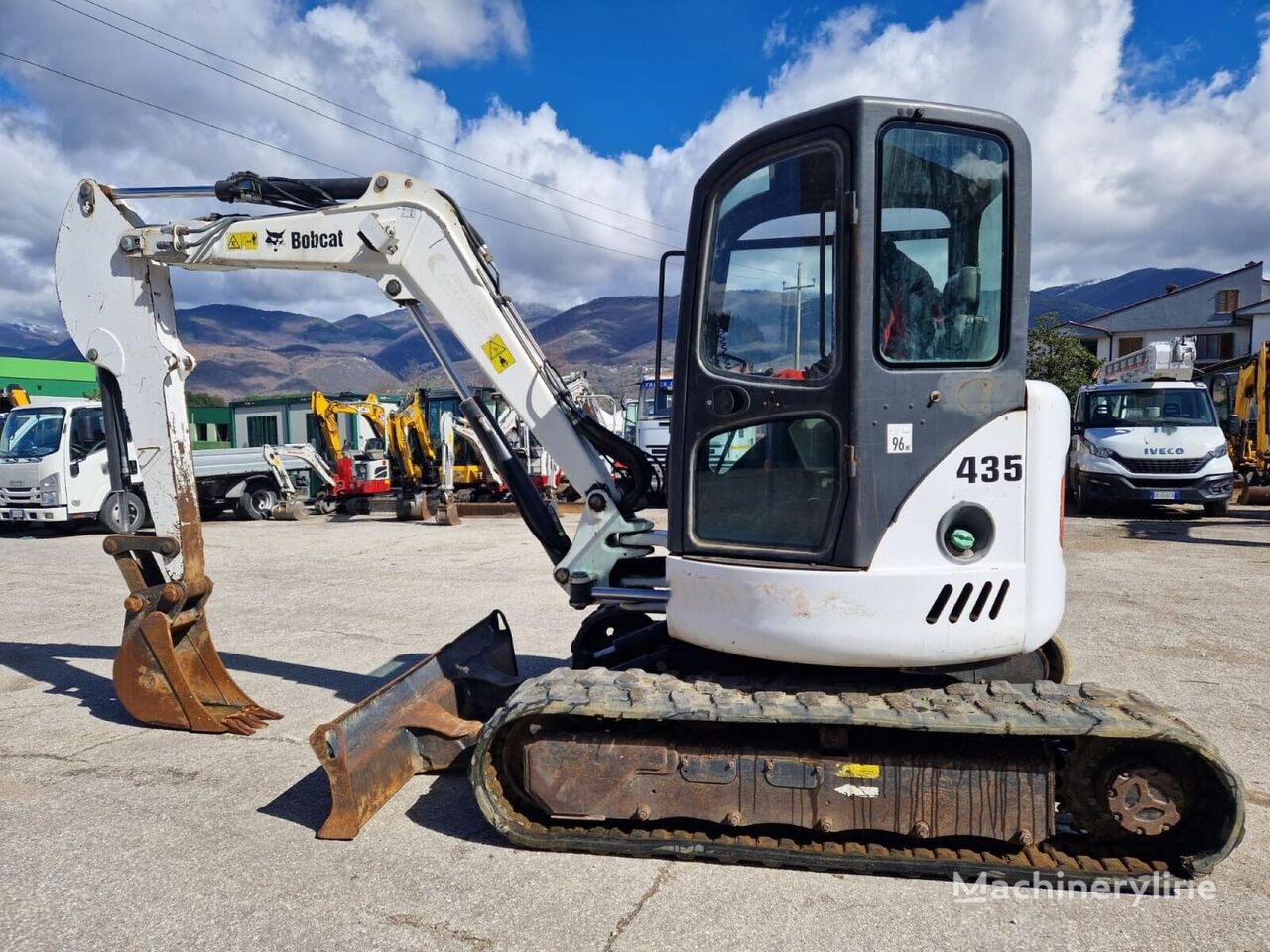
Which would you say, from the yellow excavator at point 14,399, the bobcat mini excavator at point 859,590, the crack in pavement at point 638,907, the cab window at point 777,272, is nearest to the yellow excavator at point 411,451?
the yellow excavator at point 14,399

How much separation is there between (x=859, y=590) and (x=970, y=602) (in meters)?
0.43

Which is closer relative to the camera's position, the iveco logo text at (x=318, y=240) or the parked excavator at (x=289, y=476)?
the iveco logo text at (x=318, y=240)

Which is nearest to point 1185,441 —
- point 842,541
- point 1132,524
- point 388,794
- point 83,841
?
point 1132,524

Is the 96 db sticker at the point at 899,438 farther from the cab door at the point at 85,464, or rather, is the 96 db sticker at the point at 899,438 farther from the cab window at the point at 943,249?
the cab door at the point at 85,464

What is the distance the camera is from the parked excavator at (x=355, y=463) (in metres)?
19.1

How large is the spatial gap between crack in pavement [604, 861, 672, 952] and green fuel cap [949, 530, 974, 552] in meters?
1.67

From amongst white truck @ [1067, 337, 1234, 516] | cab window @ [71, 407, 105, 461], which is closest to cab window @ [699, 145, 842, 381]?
white truck @ [1067, 337, 1234, 516]

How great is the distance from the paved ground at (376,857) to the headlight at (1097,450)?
7316 mm

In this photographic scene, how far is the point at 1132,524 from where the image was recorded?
13891 mm

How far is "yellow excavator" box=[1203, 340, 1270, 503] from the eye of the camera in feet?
53.1

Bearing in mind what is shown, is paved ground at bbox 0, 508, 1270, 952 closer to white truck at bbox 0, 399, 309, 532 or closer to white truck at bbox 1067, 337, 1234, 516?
white truck at bbox 1067, 337, 1234, 516

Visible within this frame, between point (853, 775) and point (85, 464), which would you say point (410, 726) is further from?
point (85, 464)

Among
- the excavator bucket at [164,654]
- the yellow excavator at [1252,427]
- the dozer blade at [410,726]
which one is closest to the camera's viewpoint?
the dozer blade at [410,726]

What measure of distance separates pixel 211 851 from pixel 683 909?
6.38 feet
